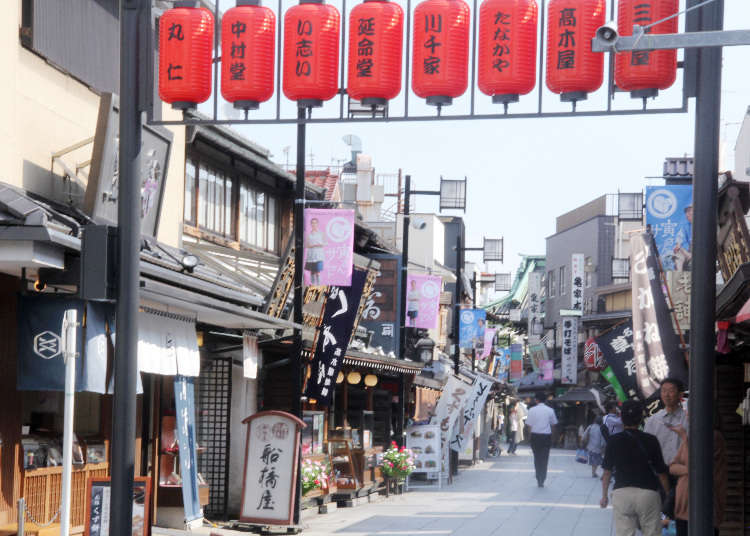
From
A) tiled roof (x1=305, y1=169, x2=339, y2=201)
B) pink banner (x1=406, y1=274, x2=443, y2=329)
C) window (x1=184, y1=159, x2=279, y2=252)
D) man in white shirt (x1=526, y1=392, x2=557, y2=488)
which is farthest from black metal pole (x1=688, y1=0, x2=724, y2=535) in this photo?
tiled roof (x1=305, y1=169, x2=339, y2=201)

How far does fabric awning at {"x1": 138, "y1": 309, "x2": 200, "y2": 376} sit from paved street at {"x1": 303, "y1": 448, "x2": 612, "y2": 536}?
4.83 m

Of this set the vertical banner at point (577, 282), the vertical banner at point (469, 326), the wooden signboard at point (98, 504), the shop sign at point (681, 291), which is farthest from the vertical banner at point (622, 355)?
the vertical banner at point (577, 282)

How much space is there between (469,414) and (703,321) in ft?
96.1

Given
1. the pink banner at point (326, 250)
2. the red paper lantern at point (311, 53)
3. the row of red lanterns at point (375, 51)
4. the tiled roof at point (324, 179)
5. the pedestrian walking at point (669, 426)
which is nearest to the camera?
the row of red lanterns at point (375, 51)

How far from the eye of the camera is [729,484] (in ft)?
56.0

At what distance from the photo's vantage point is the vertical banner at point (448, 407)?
34244 mm

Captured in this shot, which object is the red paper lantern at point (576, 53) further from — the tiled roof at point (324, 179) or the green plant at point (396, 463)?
the tiled roof at point (324, 179)

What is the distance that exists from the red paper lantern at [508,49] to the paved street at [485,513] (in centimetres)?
1073

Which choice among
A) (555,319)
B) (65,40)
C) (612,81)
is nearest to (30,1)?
(65,40)

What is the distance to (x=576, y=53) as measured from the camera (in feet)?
33.5

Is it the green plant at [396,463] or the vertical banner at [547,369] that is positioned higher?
the vertical banner at [547,369]

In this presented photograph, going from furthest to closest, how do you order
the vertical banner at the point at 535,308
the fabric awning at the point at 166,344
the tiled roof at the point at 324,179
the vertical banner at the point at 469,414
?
the vertical banner at the point at 535,308 → the tiled roof at the point at 324,179 → the vertical banner at the point at 469,414 → the fabric awning at the point at 166,344

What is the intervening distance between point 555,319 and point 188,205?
63099 millimetres

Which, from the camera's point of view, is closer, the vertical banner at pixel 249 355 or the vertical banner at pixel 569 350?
the vertical banner at pixel 249 355
